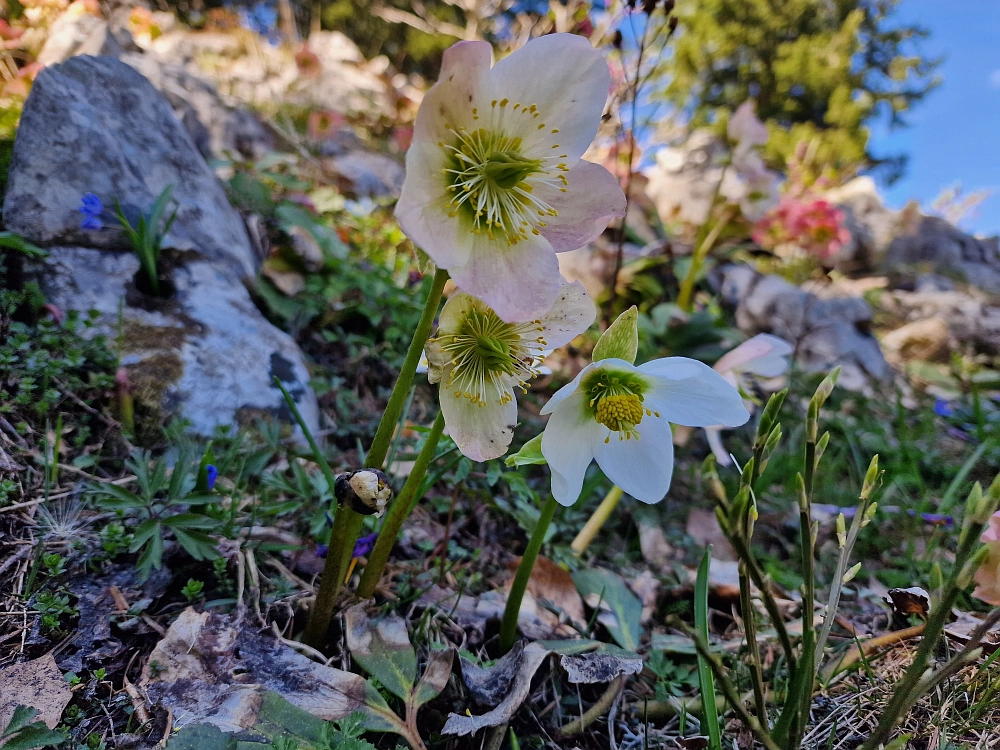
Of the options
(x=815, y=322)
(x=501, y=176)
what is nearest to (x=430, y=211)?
(x=501, y=176)

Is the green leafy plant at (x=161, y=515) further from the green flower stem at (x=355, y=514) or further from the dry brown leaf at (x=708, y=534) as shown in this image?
the dry brown leaf at (x=708, y=534)

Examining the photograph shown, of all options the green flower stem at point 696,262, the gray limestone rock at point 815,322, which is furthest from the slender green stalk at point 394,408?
the gray limestone rock at point 815,322

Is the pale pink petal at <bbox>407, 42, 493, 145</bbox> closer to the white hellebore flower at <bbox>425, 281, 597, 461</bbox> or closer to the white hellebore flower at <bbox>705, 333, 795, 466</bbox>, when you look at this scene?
the white hellebore flower at <bbox>425, 281, 597, 461</bbox>

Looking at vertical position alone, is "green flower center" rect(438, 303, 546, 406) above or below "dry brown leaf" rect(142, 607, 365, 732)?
above

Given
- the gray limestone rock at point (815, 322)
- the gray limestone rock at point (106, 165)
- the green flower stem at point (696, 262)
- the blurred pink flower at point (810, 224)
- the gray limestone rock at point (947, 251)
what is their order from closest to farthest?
the gray limestone rock at point (106, 165)
the green flower stem at point (696, 262)
the gray limestone rock at point (815, 322)
the blurred pink flower at point (810, 224)
the gray limestone rock at point (947, 251)

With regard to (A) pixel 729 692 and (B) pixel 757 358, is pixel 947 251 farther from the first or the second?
(A) pixel 729 692

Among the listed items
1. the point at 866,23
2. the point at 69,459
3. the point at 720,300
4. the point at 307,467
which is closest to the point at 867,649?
the point at 307,467

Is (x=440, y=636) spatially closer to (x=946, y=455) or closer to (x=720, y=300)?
(x=946, y=455)

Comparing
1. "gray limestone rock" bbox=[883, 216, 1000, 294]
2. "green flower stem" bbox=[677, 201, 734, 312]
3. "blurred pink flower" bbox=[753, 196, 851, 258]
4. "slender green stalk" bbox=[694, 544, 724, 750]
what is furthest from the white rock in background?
"gray limestone rock" bbox=[883, 216, 1000, 294]
